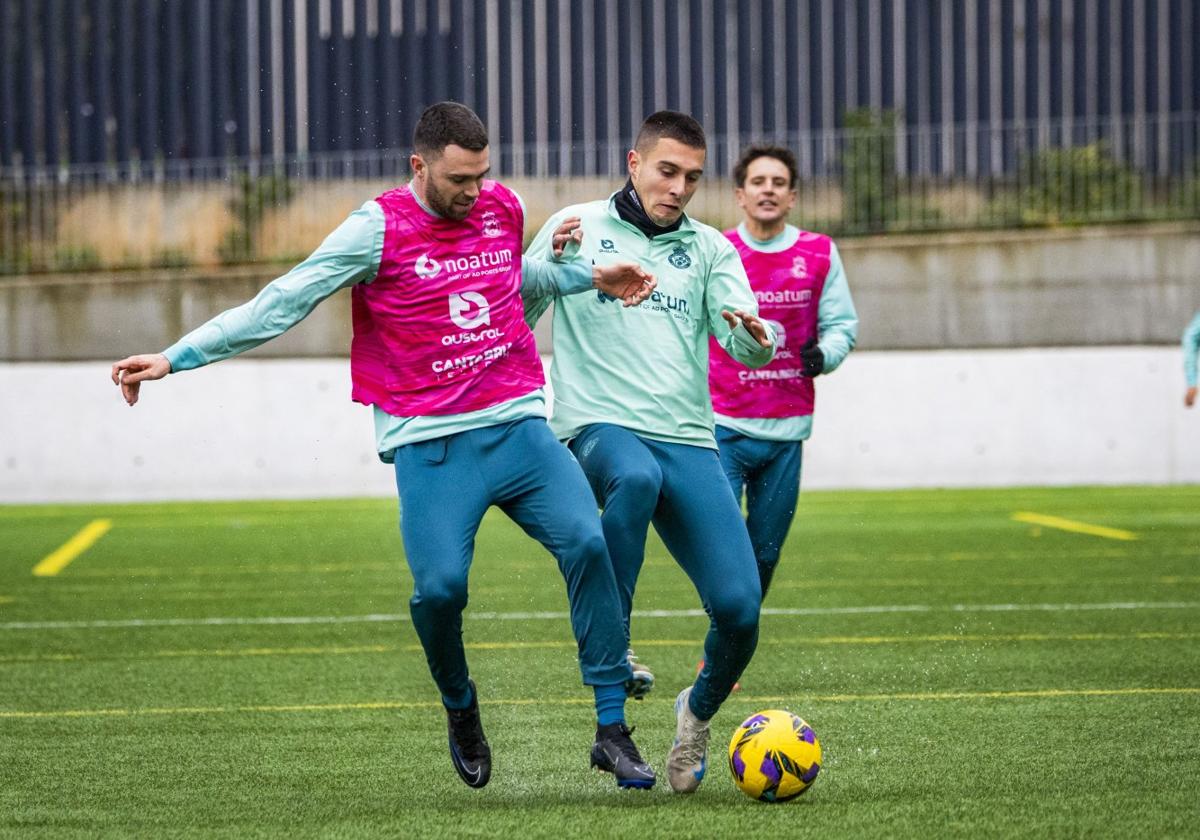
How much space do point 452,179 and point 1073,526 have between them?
38.4 ft

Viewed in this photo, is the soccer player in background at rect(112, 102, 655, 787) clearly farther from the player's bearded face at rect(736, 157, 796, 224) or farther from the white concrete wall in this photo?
the white concrete wall

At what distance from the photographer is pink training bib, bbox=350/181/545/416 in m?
5.56

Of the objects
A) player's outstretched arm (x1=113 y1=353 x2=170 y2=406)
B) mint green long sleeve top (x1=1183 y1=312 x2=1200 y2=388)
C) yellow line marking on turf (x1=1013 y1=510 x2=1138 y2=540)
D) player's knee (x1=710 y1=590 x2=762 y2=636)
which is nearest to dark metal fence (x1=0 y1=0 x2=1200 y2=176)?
yellow line marking on turf (x1=1013 y1=510 x2=1138 y2=540)

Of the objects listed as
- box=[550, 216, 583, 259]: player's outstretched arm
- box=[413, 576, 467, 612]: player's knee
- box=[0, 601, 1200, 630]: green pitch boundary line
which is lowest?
box=[0, 601, 1200, 630]: green pitch boundary line

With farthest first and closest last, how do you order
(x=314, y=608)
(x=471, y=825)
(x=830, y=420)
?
(x=830, y=420)
(x=314, y=608)
(x=471, y=825)

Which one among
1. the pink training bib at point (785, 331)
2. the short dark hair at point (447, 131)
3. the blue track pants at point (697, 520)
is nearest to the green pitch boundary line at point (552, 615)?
the pink training bib at point (785, 331)

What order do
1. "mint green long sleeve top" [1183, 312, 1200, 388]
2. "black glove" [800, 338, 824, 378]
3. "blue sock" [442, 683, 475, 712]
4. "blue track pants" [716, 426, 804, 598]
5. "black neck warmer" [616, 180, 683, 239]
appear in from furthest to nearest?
"mint green long sleeve top" [1183, 312, 1200, 388] → "blue track pants" [716, 426, 804, 598] → "black glove" [800, 338, 824, 378] → "black neck warmer" [616, 180, 683, 239] → "blue sock" [442, 683, 475, 712]

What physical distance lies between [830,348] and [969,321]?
570 inches

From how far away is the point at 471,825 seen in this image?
16.6 feet

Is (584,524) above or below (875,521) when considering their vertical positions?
above

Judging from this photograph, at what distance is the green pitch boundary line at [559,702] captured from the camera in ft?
23.8

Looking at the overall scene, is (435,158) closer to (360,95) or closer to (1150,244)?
(1150,244)

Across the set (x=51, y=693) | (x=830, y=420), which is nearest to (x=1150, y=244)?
(x=830, y=420)

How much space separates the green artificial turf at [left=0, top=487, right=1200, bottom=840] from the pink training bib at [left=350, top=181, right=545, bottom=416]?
48.5 inches
